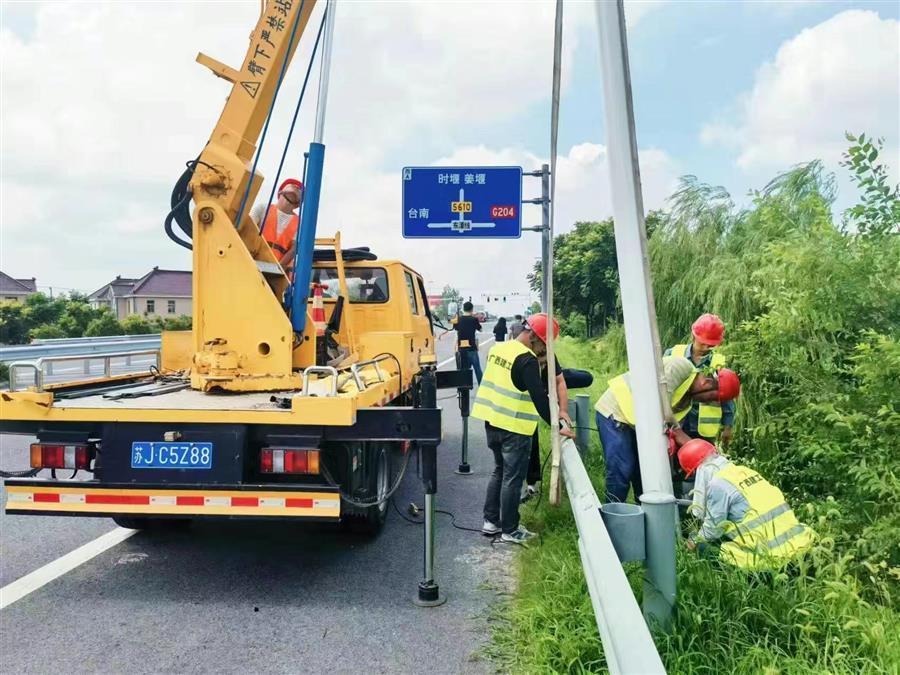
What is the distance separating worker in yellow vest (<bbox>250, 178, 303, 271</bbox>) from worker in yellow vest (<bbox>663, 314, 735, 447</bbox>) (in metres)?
3.28

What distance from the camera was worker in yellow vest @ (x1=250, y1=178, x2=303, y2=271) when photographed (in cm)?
556

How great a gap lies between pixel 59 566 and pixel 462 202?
6823 mm

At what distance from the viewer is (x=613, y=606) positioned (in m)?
2.01

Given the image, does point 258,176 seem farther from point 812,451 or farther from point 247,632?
point 812,451

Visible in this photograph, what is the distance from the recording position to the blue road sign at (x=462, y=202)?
370 inches

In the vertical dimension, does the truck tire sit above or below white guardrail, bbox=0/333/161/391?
below

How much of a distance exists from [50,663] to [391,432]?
6.49 ft

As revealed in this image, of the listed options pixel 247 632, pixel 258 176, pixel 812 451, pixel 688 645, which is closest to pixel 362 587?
pixel 247 632

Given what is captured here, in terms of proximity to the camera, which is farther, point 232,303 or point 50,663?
point 232,303

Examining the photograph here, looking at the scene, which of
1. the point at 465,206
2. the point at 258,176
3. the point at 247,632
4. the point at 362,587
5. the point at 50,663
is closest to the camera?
the point at 50,663

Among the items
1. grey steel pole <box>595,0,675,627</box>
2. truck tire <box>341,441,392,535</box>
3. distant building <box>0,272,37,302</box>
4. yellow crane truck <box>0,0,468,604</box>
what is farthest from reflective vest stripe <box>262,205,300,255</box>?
distant building <box>0,272,37,302</box>

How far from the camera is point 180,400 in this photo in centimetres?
426

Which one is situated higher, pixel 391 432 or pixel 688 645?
pixel 391 432

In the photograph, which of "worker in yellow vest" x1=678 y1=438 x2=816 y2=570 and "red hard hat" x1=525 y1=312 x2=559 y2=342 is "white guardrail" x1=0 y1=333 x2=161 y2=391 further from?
"worker in yellow vest" x1=678 y1=438 x2=816 y2=570
